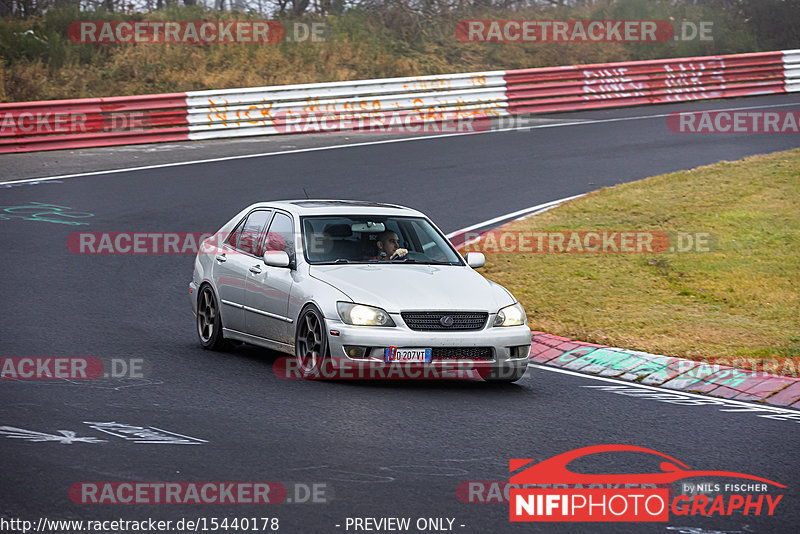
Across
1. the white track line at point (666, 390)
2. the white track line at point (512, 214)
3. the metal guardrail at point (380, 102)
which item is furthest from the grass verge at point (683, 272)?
the metal guardrail at point (380, 102)

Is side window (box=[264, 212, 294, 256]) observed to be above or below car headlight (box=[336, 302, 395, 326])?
above

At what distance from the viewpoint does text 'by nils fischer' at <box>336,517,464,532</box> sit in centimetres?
566

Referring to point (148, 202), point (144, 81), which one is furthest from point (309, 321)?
point (144, 81)

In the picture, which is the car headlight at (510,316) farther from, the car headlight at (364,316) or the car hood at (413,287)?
the car headlight at (364,316)

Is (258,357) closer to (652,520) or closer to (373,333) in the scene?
(373,333)

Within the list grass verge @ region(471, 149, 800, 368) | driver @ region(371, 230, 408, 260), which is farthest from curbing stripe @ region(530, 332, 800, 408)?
driver @ region(371, 230, 408, 260)

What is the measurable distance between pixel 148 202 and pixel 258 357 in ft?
26.7

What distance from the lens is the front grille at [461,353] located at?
9.09 meters

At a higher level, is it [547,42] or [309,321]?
[547,42]

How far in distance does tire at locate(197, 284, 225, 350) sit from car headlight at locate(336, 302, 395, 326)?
2.21 meters

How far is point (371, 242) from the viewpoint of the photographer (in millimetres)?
10398

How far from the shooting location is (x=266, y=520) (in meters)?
5.72

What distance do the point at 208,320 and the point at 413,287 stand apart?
272 centimetres

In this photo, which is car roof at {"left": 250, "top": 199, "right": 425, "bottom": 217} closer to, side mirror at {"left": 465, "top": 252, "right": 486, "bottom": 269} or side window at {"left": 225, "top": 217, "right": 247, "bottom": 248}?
side window at {"left": 225, "top": 217, "right": 247, "bottom": 248}
